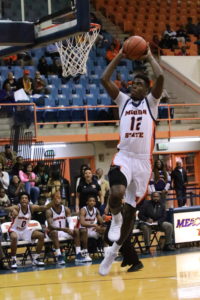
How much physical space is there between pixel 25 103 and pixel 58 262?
612cm

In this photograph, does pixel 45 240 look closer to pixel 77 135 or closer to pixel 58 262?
pixel 58 262

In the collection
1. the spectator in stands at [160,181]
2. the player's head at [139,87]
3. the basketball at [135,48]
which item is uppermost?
the basketball at [135,48]

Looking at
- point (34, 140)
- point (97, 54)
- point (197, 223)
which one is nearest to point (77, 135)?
point (34, 140)

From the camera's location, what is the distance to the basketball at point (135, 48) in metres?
8.08

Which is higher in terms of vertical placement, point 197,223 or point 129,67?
point 129,67

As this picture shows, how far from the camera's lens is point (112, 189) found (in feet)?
27.4

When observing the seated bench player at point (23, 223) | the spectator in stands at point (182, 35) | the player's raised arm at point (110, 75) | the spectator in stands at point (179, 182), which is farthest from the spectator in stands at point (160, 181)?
the spectator in stands at point (182, 35)

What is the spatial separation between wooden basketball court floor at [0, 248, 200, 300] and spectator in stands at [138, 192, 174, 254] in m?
1.44

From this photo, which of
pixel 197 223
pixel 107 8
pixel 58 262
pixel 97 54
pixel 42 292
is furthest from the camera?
pixel 107 8

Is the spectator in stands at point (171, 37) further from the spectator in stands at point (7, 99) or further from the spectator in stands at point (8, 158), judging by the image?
the spectator in stands at point (8, 158)

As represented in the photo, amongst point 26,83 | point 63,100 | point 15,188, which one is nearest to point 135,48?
point 15,188

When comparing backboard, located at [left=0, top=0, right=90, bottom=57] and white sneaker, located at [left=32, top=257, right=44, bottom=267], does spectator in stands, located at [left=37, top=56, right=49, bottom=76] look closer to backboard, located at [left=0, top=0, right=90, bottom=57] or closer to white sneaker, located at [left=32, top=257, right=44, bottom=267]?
white sneaker, located at [left=32, top=257, right=44, bottom=267]

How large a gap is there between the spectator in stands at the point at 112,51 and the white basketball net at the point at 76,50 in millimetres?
5434

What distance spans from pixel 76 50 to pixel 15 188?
3.78 m
